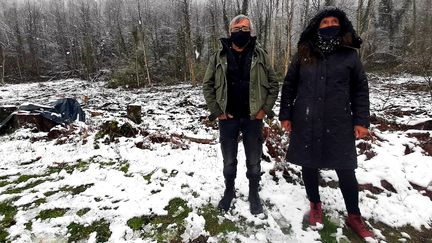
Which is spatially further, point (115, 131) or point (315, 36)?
point (115, 131)

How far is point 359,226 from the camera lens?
2746mm

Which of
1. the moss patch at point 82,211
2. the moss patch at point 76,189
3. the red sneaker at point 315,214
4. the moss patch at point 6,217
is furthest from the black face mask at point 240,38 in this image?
the moss patch at point 6,217

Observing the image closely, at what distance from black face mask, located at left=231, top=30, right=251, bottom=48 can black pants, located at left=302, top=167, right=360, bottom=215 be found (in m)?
1.39

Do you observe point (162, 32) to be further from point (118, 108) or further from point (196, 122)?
point (196, 122)

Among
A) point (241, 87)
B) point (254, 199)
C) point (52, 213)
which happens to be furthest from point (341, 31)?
point (52, 213)

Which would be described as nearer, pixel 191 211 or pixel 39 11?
pixel 191 211

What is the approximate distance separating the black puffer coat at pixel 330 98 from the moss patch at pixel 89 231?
2.14 m

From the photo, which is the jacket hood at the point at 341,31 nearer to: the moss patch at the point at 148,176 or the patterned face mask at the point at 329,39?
the patterned face mask at the point at 329,39

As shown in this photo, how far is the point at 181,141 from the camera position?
560cm

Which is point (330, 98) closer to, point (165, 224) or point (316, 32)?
point (316, 32)

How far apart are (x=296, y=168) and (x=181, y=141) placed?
7.86ft

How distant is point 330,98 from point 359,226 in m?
1.29

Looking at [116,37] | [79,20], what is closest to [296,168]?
[116,37]

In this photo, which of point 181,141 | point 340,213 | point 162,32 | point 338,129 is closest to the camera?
point 338,129
